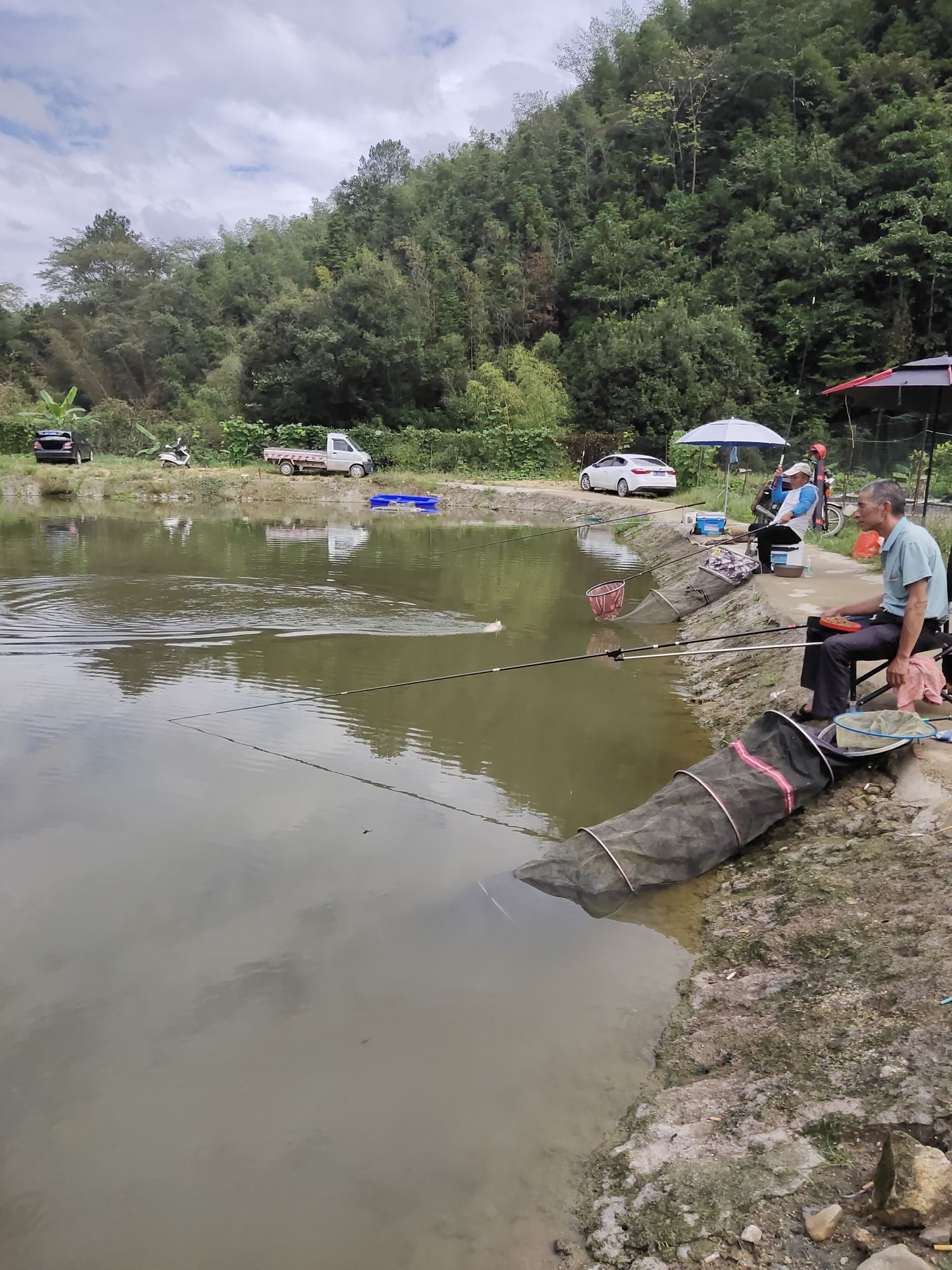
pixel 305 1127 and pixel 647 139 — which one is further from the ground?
pixel 647 139

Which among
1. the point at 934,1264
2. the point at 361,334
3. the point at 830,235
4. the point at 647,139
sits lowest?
the point at 934,1264

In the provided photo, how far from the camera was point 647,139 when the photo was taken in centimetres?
4400

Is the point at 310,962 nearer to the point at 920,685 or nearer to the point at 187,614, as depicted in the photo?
the point at 920,685

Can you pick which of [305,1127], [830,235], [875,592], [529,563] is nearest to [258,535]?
[529,563]

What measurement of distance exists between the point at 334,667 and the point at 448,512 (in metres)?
16.9

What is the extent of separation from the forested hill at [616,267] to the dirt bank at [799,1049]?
1055 inches

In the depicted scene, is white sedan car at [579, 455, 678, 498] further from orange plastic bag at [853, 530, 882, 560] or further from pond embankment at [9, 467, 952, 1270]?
pond embankment at [9, 467, 952, 1270]

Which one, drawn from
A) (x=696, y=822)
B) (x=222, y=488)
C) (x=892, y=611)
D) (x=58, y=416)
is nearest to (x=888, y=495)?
(x=892, y=611)

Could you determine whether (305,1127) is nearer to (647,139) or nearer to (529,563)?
(529,563)

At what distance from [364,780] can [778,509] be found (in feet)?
27.0

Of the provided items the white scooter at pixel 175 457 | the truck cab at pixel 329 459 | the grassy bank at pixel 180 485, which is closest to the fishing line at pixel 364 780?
the grassy bank at pixel 180 485

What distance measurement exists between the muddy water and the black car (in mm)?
23752

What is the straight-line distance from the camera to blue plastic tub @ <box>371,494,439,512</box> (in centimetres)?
2478

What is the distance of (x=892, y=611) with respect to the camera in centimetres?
477
